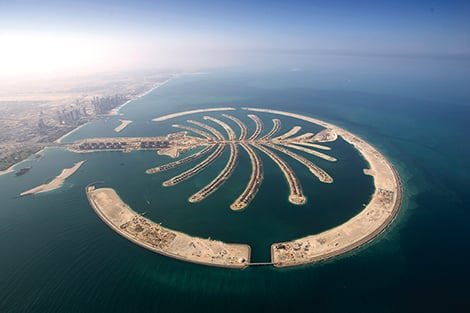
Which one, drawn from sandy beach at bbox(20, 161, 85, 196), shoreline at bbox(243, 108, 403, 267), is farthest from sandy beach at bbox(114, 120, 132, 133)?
shoreline at bbox(243, 108, 403, 267)

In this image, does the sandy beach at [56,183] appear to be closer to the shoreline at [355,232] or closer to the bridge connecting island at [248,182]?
the bridge connecting island at [248,182]

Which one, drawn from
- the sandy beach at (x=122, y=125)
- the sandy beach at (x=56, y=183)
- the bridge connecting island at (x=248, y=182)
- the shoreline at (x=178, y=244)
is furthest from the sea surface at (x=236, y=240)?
the sandy beach at (x=122, y=125)

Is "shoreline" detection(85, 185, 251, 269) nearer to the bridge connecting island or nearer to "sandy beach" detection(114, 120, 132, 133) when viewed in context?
the bridge connecting island

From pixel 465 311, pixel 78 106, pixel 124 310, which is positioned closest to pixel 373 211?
pixel 465 311

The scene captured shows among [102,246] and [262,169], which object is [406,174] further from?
[102,246]

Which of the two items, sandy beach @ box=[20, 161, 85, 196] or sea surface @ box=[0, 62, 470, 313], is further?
sandy beach @ box=[20, 161, 85, 196]
